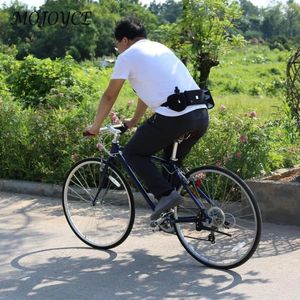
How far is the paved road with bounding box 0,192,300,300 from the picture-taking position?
4.39 meters

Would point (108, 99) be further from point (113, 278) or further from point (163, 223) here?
point (113, 278)

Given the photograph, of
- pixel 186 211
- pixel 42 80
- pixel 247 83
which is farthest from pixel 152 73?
pixel 247 83

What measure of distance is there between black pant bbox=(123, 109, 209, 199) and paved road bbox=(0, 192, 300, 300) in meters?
0.62

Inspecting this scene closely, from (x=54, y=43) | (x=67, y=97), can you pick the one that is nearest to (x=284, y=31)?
(x=54, y=43)

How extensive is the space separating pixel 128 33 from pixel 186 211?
151 centimetres

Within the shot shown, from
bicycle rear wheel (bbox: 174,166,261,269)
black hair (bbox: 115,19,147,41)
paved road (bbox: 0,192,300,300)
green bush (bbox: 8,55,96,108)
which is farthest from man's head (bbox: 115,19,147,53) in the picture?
green bush (bbox: 8,55,96,108)

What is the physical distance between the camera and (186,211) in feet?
16.5

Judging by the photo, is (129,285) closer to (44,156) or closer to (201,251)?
(201,251)

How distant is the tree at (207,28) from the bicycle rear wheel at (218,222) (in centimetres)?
524

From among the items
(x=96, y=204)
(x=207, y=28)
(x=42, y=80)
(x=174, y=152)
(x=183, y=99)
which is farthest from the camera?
(x=42, y=80)

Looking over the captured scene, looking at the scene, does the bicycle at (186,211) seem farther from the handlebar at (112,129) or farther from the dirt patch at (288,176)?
the dirt patch at (288,176)

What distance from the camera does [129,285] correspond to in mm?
4547

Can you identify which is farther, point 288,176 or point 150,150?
point 288,176

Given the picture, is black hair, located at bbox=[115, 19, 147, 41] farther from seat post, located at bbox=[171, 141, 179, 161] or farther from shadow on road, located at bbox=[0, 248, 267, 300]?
shadow on road, located at bbox=[0, 248, 267, 300]
